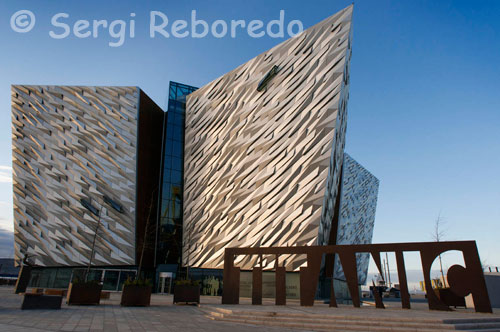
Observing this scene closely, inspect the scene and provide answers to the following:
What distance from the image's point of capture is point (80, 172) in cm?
3222

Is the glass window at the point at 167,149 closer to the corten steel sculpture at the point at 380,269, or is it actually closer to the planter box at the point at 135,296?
the corten steel sculpture at the point at 380,269

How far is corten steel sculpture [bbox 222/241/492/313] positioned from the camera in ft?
42.3

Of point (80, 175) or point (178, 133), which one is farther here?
point (178, 133)

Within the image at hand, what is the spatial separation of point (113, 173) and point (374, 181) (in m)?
45.4

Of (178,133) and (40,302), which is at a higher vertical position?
(178,133)

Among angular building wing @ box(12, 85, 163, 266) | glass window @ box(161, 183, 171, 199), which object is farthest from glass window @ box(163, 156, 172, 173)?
glass window @ box(161, 183, 171, 199)

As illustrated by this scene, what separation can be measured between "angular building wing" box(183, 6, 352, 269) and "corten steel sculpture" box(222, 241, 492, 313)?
6408 mm

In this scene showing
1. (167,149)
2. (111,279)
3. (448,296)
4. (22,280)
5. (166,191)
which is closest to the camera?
(448,296)

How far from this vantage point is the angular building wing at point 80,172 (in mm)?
31047

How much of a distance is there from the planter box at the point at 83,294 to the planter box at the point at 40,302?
1944 mm

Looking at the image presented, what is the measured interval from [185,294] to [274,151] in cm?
1329

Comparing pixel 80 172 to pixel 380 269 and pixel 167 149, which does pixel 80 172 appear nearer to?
pixel 167 149

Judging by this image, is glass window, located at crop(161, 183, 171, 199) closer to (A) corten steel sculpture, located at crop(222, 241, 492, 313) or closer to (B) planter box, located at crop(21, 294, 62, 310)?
(A) corten steel sculpture, located at crop(222, 241, 492, 313)

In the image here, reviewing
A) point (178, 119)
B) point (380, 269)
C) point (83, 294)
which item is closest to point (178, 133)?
point (178, 119)
